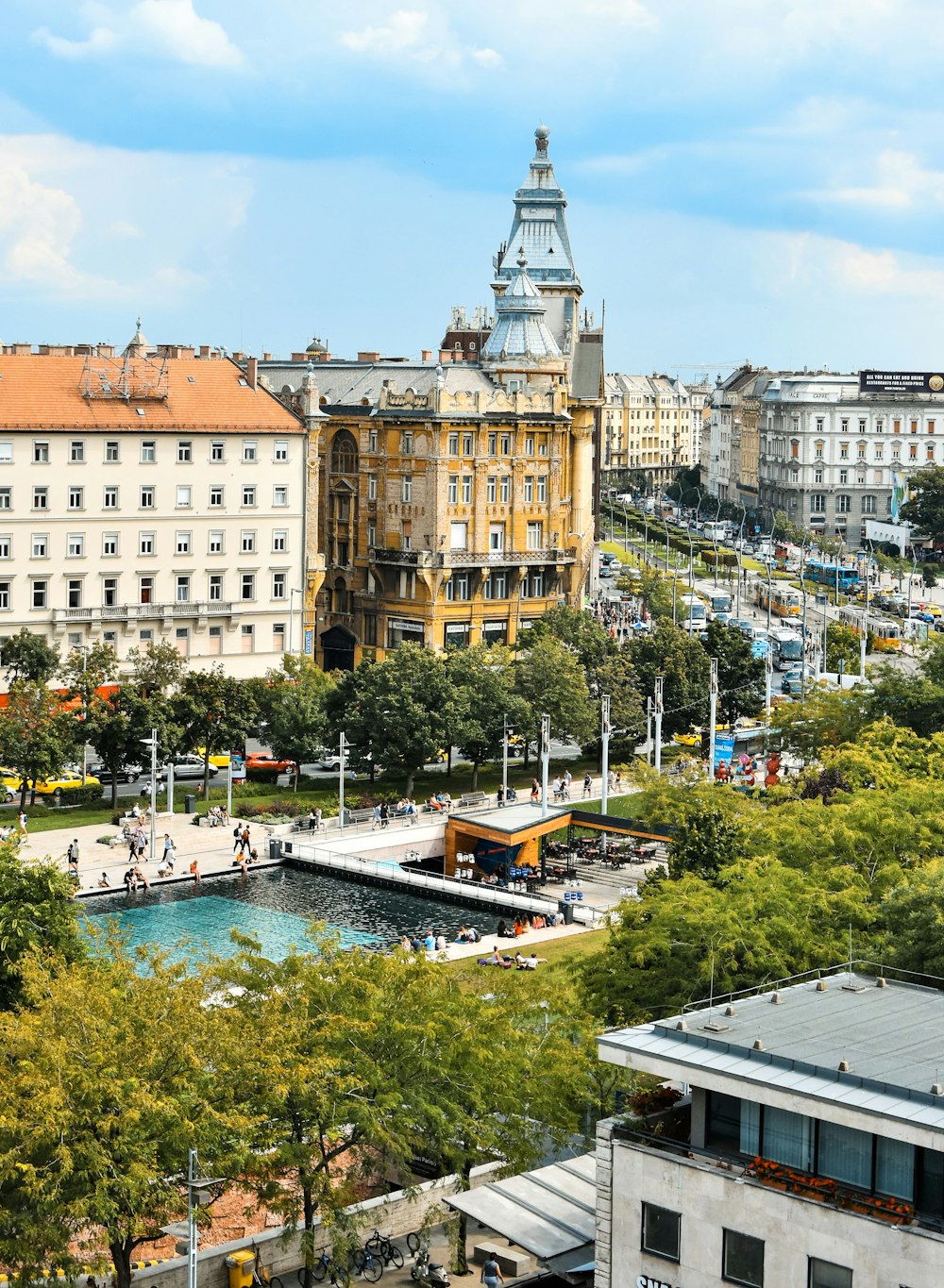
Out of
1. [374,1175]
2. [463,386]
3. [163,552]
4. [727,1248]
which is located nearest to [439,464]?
[463,386]

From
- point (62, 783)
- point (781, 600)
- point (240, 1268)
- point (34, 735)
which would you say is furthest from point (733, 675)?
point (240, 1268)

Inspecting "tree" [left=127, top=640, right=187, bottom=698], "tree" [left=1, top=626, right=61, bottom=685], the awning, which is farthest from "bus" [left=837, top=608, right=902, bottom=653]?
the awning

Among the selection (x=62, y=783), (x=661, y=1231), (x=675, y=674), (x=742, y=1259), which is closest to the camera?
(x=742, y=1259)

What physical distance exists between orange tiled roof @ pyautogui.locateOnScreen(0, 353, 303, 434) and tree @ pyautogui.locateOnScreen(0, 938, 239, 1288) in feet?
193

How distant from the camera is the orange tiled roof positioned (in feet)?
303

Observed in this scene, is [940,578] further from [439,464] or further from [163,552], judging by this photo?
[163,552]

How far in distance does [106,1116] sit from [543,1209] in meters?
7.71

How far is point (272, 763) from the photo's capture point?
278ft

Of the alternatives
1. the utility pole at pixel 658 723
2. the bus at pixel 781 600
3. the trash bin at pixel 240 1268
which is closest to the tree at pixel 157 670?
the utility pole at pixel 658 723

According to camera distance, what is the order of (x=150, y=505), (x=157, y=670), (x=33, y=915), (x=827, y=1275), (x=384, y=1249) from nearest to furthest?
(x=827, y=1275)
(x=384, y=1249)
(x=33, y=915)
(x=157, y=670)
(x=150, y=505)

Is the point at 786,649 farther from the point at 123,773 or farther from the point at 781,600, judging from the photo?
the point at 123,773

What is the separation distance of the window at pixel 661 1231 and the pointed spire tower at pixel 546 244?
10518 cm

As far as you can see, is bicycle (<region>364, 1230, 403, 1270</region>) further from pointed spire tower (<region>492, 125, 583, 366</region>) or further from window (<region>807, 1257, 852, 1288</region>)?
pointed spire tower (<region>492, 125, 583, 366</region>)

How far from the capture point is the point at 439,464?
10512cm
